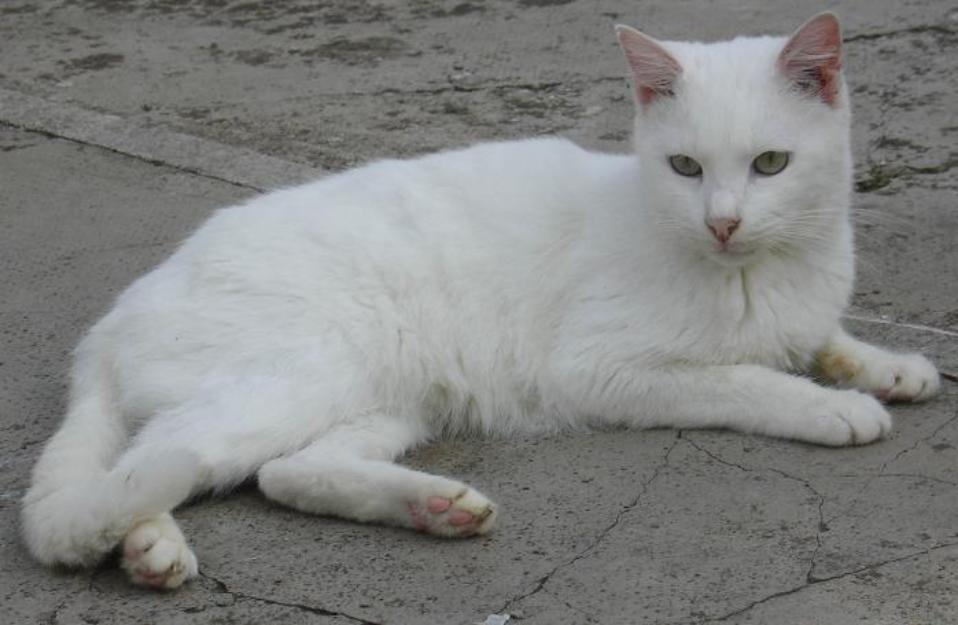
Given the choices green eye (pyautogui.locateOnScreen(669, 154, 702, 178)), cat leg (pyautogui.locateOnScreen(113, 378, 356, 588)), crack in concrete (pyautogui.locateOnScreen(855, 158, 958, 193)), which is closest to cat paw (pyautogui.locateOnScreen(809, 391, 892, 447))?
green eye (pyautogui.locateOnScreen(669, 154, 702, 178))

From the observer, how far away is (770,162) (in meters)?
3.47

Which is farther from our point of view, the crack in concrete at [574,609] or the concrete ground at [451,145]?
the concrete ground at [451,145]

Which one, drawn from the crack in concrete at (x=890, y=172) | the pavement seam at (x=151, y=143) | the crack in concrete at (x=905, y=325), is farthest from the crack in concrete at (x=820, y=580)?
the pavement seam at (x=151, y=143)

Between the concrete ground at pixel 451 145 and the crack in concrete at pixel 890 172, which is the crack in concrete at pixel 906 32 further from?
the crack in concrete at pixel 890 172

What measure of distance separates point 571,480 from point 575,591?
1.74 feet

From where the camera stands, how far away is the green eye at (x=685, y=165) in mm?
3555

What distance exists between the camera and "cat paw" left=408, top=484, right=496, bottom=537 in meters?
3.19

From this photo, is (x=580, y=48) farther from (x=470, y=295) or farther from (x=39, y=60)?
(x=470, y=295)

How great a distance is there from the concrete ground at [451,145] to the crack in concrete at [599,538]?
0.03 ft

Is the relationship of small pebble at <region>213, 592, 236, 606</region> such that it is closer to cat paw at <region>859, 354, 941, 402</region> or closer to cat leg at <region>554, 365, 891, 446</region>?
cat leg at <region>554, 365, 891, 446</region>

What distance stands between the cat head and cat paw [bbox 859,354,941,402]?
1.30 ft

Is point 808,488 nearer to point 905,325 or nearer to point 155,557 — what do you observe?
point 905,325

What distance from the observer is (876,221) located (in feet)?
15.9

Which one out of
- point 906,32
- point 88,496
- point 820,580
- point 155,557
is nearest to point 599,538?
point 820,580
